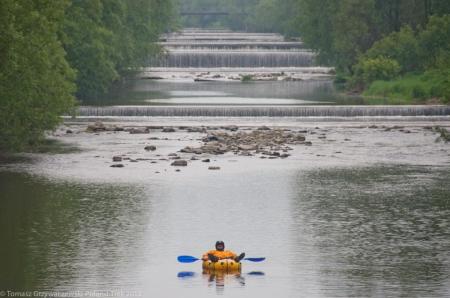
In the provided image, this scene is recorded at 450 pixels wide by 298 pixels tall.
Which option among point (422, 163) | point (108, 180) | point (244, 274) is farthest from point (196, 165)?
point (244, 274)

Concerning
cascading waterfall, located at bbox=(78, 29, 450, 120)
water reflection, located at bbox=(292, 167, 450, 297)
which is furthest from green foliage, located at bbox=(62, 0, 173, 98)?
A: water reflection, located at bbox=(292, 167, 450, 297)

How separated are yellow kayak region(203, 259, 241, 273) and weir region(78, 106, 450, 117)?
50.9 metres

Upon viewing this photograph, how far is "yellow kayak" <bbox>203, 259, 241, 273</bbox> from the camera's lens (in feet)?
129

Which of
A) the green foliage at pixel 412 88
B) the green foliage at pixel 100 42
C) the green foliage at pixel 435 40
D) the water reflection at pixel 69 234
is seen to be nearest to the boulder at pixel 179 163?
the water reflection at pixel 69 234

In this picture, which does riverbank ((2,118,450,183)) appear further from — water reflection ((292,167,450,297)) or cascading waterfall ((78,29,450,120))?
water reflection ((292,167,450,297))

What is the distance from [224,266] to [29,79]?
28316 millimetres

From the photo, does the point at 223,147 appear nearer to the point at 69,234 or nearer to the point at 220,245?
the point at 69,234

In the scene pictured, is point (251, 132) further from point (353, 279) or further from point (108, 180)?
point (353, 279)

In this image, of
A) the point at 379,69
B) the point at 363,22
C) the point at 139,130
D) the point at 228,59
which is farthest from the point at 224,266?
the point at 228,59

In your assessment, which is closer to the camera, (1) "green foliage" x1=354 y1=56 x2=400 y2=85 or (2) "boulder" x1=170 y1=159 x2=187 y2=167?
(2) "boulder" x1=170 y1=159 x2=187 y2=167

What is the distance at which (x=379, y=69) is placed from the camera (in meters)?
112

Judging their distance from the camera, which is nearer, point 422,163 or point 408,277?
point 408,277

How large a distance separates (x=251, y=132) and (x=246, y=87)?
133ft

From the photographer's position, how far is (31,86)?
65438 millimetres
